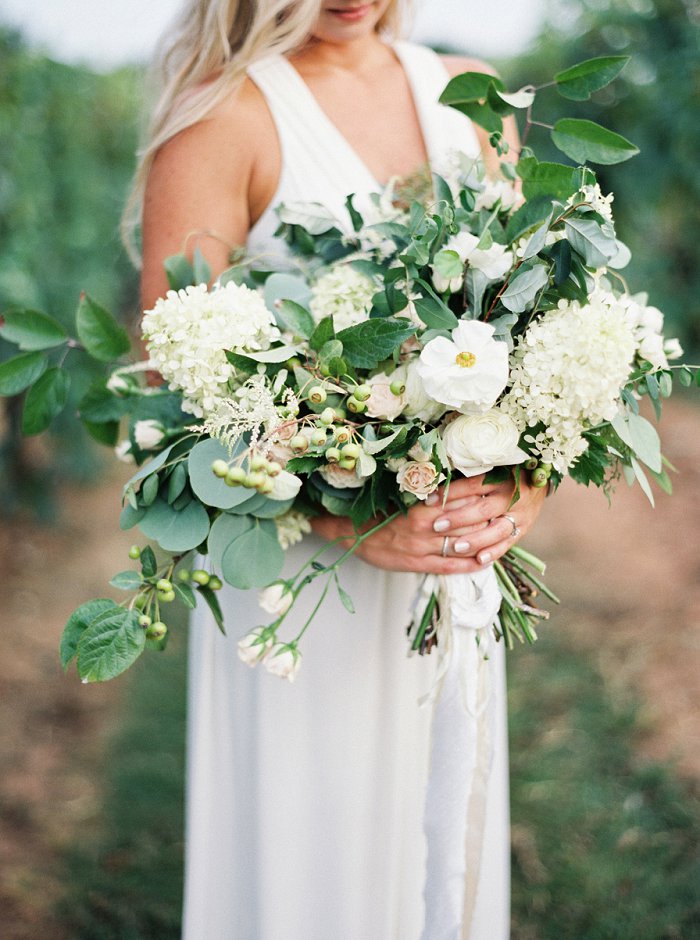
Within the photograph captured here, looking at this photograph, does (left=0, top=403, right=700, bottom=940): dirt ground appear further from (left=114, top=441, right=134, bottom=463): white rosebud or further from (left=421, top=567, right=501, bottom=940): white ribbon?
(left=114, top=441, right=134, bottom=463): white rosebud

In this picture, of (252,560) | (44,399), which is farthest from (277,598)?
(44,399)

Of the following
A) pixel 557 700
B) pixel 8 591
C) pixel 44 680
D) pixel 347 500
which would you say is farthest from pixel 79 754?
pixel 347 500

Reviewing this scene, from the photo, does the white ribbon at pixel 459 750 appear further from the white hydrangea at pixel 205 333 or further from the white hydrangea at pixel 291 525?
the white hydrangea at pixel 205 333

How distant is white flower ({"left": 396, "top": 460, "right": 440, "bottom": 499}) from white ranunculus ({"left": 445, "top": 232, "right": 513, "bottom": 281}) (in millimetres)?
285

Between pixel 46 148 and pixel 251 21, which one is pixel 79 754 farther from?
pixel 46 148

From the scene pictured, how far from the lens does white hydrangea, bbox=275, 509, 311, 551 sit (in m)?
1.41

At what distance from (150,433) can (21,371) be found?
0.35m

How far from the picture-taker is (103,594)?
4.30 m

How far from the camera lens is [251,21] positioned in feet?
5.43

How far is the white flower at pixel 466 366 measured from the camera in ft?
3.66

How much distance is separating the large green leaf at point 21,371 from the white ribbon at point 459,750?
837 millimetres

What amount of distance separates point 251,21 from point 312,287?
2.05 ft

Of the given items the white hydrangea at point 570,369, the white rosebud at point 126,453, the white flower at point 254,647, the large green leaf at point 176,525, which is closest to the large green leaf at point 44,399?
the white rosebud at point 126,453

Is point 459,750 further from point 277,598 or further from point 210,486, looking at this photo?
point 210,486
